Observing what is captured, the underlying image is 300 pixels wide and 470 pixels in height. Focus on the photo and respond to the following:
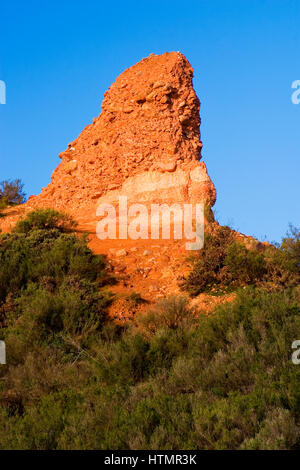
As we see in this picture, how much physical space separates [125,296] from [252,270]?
281 centimetres

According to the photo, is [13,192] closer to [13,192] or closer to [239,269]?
[13,192]

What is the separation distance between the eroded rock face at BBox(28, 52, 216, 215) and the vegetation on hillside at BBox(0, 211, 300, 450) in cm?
422

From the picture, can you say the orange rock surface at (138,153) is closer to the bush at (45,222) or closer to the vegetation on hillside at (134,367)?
the bush at (45,222)

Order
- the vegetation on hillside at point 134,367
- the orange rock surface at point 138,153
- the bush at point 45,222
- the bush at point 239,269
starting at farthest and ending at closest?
the orange rock surface at point 138,153 → the bush at point 45,222 → the bush at point 239,269 → the vegetation on hillside at point 134,367

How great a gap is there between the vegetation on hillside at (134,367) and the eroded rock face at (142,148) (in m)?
4.22

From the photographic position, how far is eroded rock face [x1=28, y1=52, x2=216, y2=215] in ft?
53.5

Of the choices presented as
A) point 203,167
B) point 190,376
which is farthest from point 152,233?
point 190,376

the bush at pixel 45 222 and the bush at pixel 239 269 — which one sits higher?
the bush at pixel 45 222

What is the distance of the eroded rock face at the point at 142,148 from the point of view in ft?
53.5

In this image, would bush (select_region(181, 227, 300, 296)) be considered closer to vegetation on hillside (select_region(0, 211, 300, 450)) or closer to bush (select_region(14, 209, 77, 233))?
vegetation on hillside (select_region(0, 211, 300, 450))

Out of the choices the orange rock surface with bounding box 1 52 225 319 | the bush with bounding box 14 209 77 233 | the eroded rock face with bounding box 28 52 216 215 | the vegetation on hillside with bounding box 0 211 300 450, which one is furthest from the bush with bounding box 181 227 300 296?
the bush with bounding box 14 209 77 233

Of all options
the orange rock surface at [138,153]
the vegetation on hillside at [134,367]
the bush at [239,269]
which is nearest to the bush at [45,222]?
the orange rock surface at [138,153]
